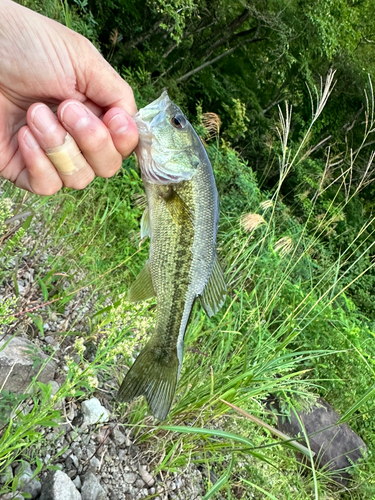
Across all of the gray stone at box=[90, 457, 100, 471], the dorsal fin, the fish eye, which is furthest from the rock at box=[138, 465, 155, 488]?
the fish eye

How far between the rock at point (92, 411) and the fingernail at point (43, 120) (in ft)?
5.04

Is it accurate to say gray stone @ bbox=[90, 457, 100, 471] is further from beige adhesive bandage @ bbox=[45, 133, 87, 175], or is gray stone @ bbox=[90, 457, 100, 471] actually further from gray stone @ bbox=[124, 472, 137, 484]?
beige adhesive bandage @ bbox=[45, 133, 87, 175]

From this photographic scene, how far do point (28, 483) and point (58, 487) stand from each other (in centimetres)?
13

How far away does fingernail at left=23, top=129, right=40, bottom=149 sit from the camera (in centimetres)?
142

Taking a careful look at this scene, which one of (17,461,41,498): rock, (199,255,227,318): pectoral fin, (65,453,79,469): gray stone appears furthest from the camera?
(65,453,79,469): gray stone

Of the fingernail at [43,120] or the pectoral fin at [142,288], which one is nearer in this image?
the fingernail at [43,120]

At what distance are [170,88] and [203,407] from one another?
6805 mm

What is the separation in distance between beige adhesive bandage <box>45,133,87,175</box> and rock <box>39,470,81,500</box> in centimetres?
135

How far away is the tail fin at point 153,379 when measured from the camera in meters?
1.64

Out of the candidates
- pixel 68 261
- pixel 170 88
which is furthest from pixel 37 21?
pixel 170 88

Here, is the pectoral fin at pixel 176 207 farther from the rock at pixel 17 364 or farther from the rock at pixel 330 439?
the rock at pixel 330 439

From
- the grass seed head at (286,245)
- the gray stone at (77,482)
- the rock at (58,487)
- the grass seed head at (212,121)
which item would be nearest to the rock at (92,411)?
the gray stone at (77,482)

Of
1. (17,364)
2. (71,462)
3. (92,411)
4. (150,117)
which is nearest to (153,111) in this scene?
(150,117)

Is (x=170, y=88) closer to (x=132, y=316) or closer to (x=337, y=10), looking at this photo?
(x=337, y=10)
